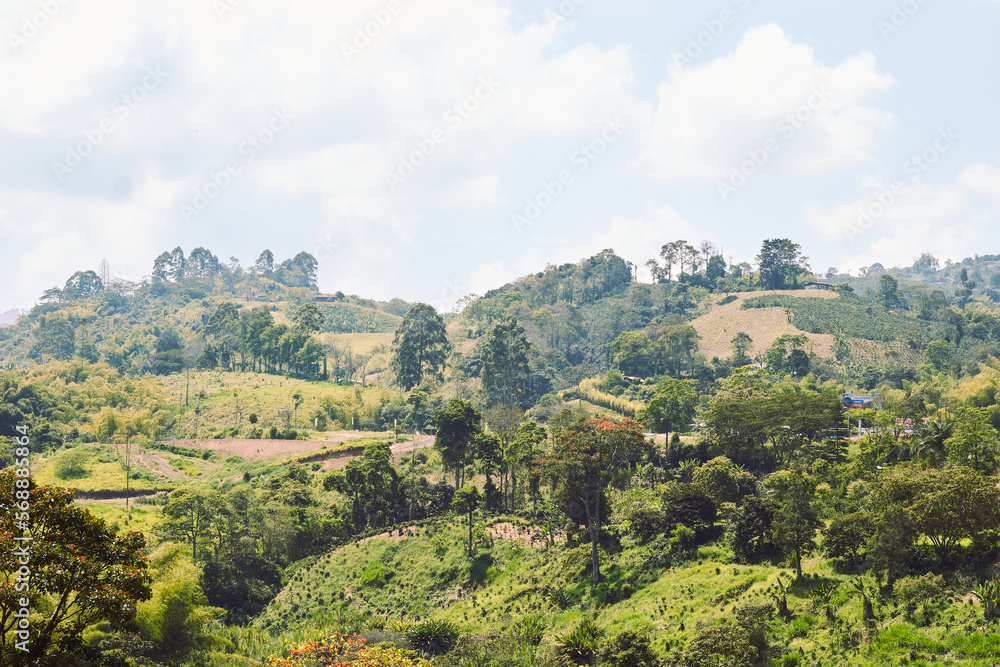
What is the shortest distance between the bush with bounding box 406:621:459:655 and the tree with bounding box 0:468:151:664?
16687mm

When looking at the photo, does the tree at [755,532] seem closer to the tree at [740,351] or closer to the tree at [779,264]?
the tree at [740,351]

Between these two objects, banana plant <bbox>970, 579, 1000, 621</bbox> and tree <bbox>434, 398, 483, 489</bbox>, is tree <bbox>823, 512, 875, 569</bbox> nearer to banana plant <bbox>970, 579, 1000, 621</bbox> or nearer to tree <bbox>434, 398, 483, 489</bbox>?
banana plant <bbox>970, 579, 1000, 621</bbox>

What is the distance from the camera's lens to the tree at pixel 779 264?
138 metres

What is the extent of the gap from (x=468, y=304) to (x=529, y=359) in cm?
5715

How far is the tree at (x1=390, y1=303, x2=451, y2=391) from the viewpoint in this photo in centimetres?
10188

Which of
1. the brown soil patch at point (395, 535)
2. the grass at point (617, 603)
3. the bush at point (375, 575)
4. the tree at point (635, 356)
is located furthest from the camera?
the tree at point (635, 356)

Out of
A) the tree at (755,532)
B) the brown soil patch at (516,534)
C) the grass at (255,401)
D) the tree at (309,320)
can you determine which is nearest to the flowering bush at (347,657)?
the brown soil patch at (516,534)

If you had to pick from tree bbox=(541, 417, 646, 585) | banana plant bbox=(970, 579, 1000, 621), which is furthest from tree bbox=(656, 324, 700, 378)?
banana plant bbox=(970, 579, 1000, 621)

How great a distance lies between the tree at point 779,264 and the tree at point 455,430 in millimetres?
107644

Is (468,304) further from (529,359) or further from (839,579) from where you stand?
(839,579)

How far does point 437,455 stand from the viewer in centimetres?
6162

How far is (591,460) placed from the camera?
3697cm

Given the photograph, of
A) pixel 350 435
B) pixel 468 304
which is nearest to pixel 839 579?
pixel 350 435

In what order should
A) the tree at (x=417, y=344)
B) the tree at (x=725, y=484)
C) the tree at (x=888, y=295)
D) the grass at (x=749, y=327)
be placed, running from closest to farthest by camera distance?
the tree at (x=725, y=484) < the tree at (x=417, y=344) < the grass at (x=749, y=327) < the tree at (x=888, y=295)
